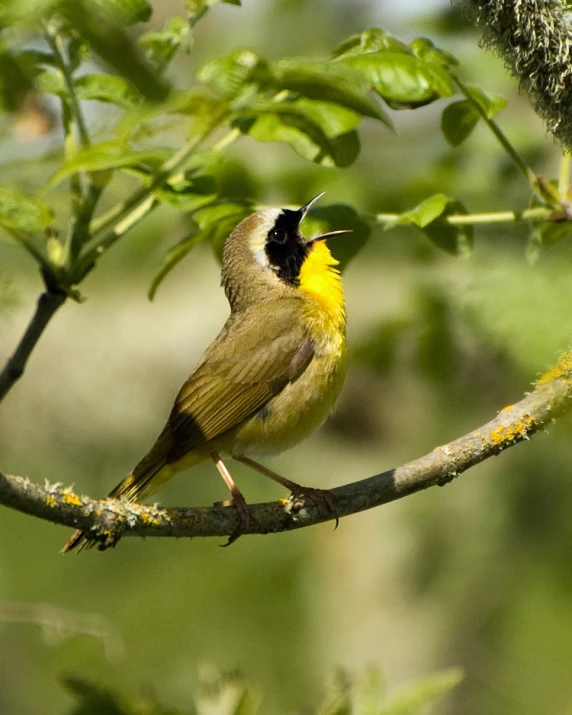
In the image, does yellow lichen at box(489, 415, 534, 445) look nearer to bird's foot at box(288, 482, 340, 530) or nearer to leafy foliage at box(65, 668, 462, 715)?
bird's foot at box(288, 482, 340, 530)

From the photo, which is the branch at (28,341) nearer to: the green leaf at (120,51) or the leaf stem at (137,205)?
the leaf stem at (137,205)

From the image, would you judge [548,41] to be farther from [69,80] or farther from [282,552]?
[282,552]

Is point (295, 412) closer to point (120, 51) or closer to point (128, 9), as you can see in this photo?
point (128, 9)

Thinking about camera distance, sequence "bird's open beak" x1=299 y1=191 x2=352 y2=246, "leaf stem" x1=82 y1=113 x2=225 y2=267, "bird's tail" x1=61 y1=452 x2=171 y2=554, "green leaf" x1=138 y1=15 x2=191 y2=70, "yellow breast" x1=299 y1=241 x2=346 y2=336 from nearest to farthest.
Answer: "leaf stem" x1=82 y1=113 x2=225 y2=267 → "green leaf" x1=138 y1=15 x2=191 y2=70 → "bird's open beak" x1=299 y1=191 x2=352 y2=246 → "bird's tail" x1=61 y1=452 x2=171 y2=554 → "yellow breast" x1=299 y1=241 x2=346 y2=336

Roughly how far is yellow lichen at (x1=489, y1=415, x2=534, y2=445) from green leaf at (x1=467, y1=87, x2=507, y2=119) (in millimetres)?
766

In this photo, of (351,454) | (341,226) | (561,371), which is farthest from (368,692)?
(351,454)

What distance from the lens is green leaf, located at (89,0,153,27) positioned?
2296 mm

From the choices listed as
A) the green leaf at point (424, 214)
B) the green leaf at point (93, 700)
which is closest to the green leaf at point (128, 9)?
the green leaf at point (424, 214)

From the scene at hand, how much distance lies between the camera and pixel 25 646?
276 inches

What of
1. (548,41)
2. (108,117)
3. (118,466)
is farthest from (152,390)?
(548,41)

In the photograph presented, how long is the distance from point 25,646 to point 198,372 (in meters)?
4.00

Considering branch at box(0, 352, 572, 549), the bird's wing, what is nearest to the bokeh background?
the bird's wing

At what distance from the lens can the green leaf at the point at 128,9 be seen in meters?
2.30

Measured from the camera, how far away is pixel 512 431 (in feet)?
8.38
